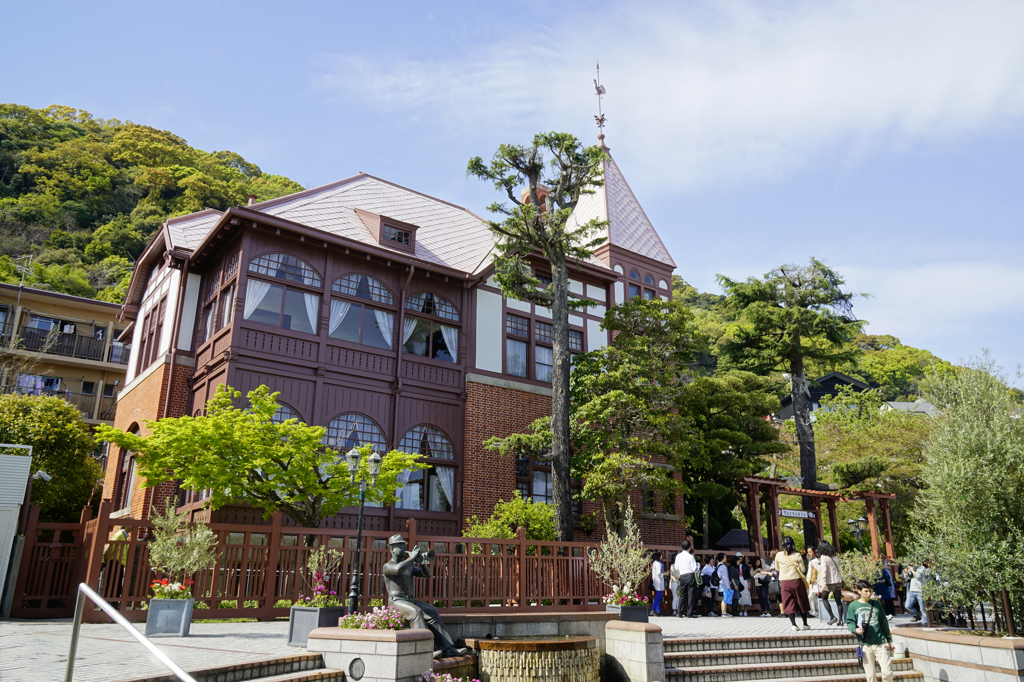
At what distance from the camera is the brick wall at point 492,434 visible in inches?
741

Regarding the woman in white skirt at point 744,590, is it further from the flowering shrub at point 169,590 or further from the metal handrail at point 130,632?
the metal handrail at point 130,632

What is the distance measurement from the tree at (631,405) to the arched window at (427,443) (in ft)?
11.3

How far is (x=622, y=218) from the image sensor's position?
2645 cm

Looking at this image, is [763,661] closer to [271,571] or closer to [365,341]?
[271,571]

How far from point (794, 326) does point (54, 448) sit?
87.7ft

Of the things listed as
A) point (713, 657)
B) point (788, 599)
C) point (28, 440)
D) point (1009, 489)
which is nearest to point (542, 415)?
point (788, 599)

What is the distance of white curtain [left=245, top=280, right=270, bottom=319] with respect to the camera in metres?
16.8

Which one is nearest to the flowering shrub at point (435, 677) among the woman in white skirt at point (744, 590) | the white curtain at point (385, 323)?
the white curtain at point (385, 323)

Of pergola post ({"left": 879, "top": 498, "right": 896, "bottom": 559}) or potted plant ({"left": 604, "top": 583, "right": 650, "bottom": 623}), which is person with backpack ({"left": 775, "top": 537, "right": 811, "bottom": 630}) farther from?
pergola post ({"left": 879, "top": 498, "right": 896, "bottom": 559})

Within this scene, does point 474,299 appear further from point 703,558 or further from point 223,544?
point 223,544

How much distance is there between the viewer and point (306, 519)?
45.7ft

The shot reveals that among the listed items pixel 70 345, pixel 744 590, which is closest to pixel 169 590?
pixel 744 590

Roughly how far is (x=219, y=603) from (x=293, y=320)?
7.68 meters

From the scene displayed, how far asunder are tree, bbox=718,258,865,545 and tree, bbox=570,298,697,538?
10862mm
